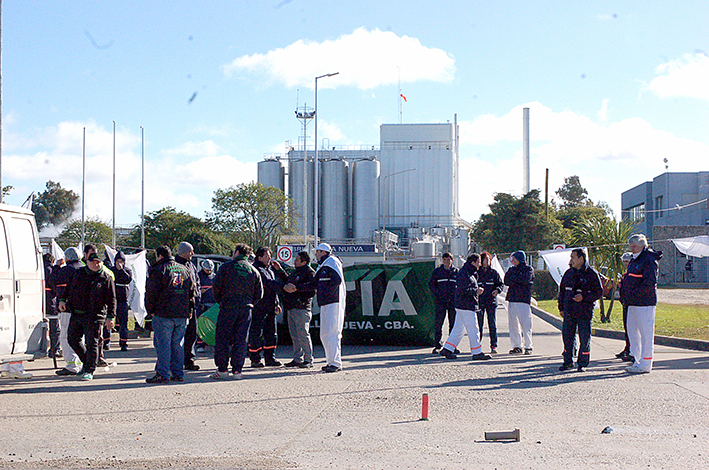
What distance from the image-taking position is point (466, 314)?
1221 centimetres

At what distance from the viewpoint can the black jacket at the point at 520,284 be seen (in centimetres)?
1299

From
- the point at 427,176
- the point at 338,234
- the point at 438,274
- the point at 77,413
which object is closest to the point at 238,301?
the point at 77,413

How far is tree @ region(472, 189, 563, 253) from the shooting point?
4925 centimetres

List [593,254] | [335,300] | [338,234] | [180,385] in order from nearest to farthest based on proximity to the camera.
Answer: [180,385] < [335,300] < [593,254] < [338,234]

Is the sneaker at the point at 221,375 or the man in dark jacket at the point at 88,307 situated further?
the sneaker at the point at 221,375

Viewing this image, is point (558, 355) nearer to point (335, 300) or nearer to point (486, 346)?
point (486, 346)

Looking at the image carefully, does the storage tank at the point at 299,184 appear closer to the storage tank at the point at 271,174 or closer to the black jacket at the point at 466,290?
the storage tank at the point at 271,174

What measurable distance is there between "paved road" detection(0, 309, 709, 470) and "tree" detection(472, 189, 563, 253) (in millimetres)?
38925

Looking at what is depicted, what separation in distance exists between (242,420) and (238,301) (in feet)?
9.89

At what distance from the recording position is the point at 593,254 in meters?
22.9

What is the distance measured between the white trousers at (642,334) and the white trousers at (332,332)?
4.44m

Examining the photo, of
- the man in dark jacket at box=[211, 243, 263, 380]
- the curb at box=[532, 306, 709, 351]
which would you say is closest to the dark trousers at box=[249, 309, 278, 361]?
→ the man in dark jacket at box=[211, 243, 263, 380]

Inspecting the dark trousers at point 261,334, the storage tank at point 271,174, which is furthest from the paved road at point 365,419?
the storage tank at point 271,174

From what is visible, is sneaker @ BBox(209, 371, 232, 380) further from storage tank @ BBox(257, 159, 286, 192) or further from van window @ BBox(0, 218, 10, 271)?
storage tank @ BBox(257, 159, 286, 192)
